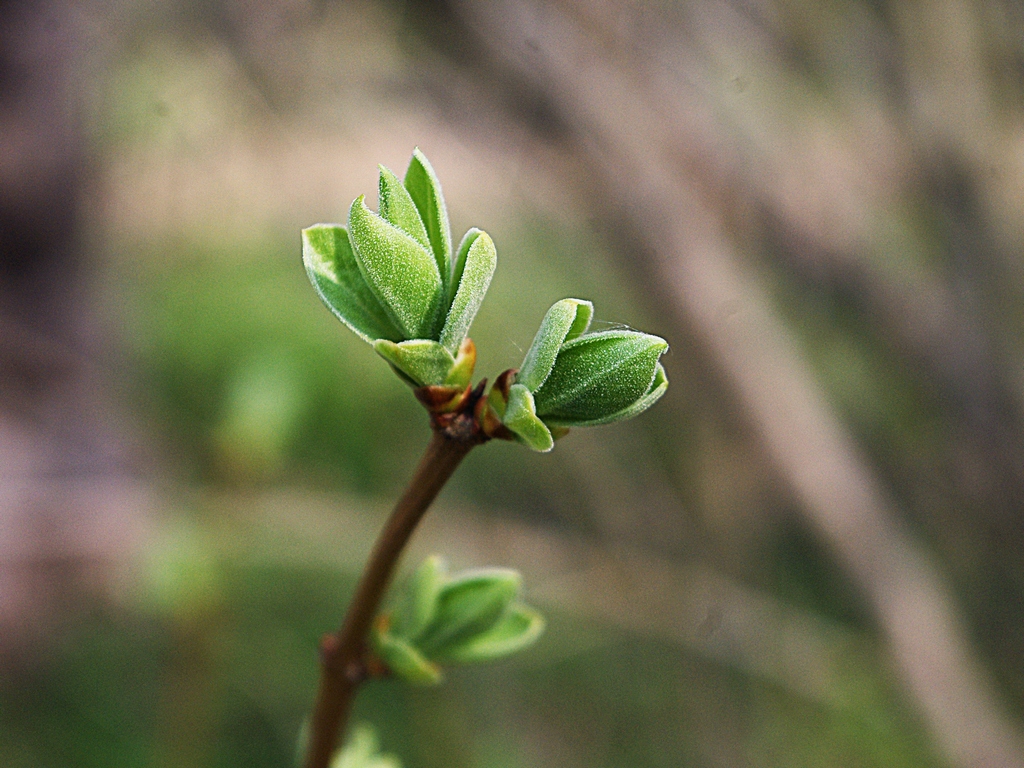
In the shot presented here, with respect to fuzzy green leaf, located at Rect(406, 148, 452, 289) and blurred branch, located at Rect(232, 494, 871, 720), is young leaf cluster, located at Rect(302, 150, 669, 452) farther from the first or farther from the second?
blurred branch, located at Rect(232, 494, 871, 720)

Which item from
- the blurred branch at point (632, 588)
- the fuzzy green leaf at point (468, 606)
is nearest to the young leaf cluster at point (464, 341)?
the fuzzy green leaf at point (468, 606)

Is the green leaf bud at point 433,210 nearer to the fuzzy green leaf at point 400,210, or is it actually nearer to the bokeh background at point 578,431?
the fuzzy green leaf at point 400,210

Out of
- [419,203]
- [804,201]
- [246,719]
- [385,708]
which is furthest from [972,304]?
[246,719]

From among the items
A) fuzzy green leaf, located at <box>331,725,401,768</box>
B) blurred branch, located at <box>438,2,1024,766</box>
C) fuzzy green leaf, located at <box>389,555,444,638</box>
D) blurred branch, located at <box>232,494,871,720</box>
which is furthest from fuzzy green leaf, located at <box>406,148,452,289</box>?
blurred branch, located at <box>232,494,871,720</box>

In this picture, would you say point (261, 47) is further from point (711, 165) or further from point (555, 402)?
point (555, 402)

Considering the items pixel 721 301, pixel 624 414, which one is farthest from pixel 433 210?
pixel 721 301

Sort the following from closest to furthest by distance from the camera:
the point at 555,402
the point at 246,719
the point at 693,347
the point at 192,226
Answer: the point at 555,402, the point at 693,347, the point at 246,719, the point at 192,226
